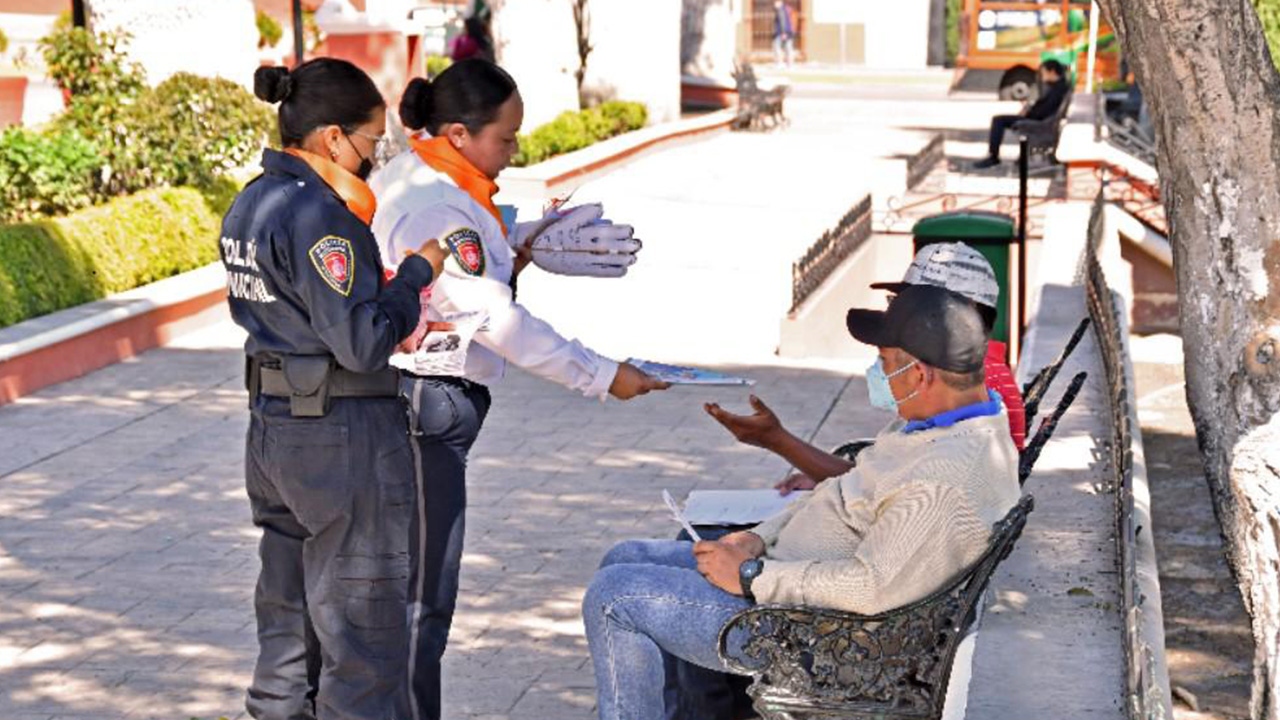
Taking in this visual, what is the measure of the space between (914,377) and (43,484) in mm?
5481

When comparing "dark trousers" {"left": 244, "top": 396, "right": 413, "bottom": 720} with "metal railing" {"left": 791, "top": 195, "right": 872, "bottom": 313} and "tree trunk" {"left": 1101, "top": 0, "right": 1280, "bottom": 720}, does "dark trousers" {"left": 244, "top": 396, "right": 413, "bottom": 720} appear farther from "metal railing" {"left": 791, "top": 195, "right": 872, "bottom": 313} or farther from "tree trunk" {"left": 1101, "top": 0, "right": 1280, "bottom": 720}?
"metal railing" {"left": 791, "top": 195, "right": 872, "bottom": 313}

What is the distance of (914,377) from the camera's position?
4.82 metres

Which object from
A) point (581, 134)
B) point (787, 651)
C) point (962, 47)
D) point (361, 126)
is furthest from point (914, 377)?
point (962, 47)

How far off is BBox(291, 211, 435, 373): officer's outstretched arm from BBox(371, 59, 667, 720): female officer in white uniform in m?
0.35

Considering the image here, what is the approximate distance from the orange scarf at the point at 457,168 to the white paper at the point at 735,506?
0.99 metres

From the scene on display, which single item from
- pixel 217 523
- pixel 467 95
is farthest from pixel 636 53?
pixel 467 95

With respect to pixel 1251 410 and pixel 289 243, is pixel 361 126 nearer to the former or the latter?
pixel 289 243

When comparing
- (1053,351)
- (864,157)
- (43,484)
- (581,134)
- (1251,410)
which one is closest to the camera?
(1251,410)

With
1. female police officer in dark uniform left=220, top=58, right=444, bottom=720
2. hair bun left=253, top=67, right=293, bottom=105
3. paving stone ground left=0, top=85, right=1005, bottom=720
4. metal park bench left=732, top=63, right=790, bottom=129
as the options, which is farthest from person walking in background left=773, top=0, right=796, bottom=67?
female police officer in dark uniform left=220, top=58, right=444, bottom=720

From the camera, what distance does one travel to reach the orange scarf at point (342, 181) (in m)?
5.07

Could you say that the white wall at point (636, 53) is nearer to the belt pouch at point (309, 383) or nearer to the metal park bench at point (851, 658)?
the belt pouch at point (309, 383)

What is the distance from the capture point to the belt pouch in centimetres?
498

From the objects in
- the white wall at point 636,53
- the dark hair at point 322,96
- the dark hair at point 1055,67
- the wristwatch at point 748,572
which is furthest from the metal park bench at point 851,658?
the white wall at point 636,53

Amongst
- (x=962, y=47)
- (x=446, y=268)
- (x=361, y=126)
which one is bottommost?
(x=962, y=47)
